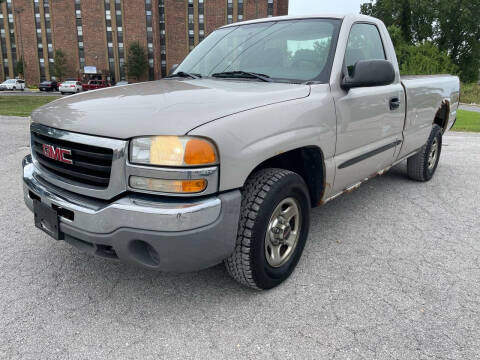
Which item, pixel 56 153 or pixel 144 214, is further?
pixel 56 153

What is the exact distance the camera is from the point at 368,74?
282 centimetres

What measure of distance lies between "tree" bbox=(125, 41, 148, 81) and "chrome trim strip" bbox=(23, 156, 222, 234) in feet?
217

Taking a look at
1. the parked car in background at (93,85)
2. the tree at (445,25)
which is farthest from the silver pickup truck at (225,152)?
the tree at (445,25)

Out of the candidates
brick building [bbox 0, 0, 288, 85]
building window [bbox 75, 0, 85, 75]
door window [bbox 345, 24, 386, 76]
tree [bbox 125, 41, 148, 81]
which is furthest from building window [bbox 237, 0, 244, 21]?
door window [bbox 345, 24, 386, 76]

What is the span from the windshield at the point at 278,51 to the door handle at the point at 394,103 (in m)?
0.91

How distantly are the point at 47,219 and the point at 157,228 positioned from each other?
2.80 feet

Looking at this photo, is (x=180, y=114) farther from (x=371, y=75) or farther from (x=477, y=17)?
(x=477, y=17)

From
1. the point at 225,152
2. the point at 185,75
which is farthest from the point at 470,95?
the point at 225,152

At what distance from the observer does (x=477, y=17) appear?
155ft

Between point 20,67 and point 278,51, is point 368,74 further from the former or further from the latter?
point 20,67

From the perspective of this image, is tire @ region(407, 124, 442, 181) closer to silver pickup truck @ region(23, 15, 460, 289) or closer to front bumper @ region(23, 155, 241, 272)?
silver pickup truck @ region(23, 15, 460, 289)

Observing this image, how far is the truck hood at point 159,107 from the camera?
1998mm

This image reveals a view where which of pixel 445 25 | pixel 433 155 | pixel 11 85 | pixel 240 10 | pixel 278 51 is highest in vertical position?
pixel 240 10

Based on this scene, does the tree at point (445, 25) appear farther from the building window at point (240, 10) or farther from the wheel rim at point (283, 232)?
the wheel rim at point (283, 232)
